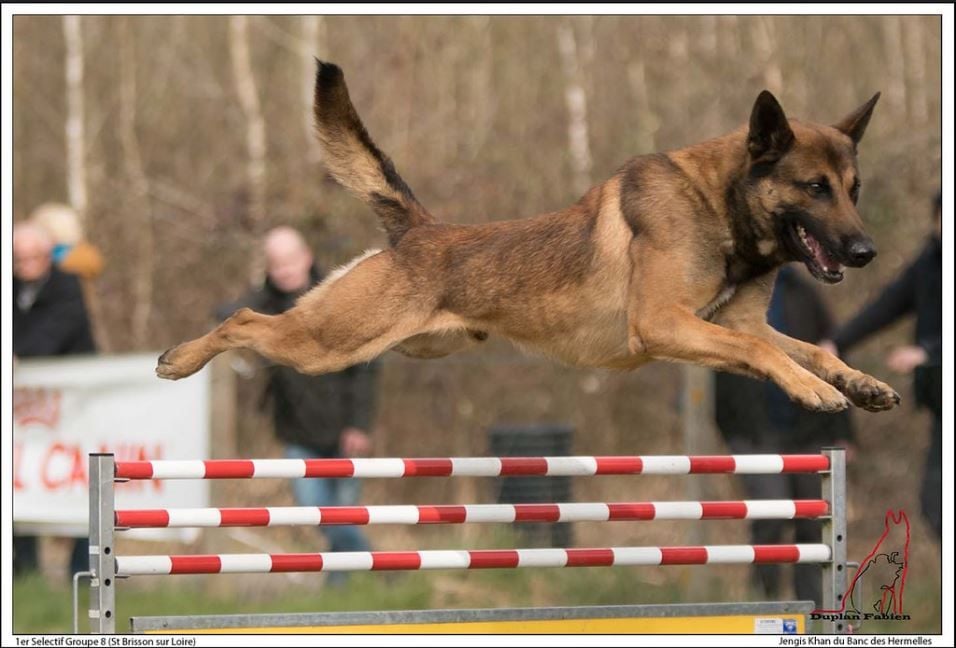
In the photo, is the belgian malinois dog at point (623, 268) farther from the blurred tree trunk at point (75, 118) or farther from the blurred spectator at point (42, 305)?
the blurred tree trunk at point (75, 118)

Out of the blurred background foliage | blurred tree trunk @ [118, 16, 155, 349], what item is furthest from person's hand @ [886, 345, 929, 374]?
blurred tree trunk @ [118, 16, 155, 349]

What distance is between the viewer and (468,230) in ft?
19.4

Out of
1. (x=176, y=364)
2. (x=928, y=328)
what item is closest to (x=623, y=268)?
(x=176, y=364)

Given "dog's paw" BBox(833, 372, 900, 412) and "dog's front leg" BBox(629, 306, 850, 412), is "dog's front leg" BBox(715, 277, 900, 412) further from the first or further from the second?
"dog's front leg" BBox(629, 306, 850, 412)

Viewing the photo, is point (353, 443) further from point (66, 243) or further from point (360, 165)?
point (360, 165)

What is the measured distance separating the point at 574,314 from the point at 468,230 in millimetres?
627

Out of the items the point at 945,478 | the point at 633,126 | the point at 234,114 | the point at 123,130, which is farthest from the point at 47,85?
the point at 945,478

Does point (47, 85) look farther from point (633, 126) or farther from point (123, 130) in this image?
point (633, 126)

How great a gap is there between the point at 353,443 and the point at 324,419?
0.76 feet

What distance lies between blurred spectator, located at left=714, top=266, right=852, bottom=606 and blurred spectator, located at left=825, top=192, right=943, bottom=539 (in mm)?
447

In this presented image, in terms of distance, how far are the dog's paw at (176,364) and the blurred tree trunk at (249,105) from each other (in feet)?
26.9

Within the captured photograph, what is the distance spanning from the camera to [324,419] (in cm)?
866

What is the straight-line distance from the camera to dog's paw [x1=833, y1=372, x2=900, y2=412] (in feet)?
16.5

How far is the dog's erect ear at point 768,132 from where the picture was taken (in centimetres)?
517
